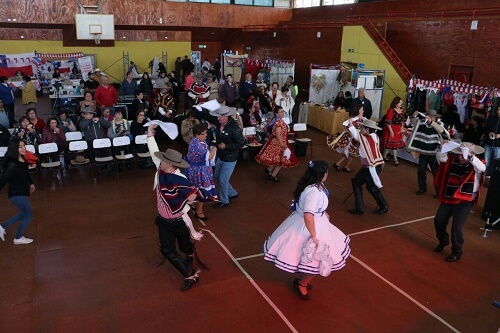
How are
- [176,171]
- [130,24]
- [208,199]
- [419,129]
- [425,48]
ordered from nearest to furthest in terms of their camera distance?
[176,171] < [208,199] < [419,129] < [425,48] < [130,24]

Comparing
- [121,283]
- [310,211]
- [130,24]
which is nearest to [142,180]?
[121,283]

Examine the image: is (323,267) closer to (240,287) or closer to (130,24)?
(240,287)

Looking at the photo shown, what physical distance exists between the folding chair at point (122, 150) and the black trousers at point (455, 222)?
632 cm

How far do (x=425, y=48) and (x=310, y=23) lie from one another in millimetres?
7762

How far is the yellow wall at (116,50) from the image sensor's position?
2097 centimetres

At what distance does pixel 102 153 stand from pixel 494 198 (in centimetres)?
782

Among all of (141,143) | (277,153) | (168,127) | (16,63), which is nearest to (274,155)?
(277,153)

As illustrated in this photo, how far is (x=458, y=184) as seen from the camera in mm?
6039

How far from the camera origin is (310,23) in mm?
22344

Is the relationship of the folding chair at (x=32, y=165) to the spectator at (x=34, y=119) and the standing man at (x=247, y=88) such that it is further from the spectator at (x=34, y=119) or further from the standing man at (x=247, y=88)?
the standing man at (x=247, y=88)

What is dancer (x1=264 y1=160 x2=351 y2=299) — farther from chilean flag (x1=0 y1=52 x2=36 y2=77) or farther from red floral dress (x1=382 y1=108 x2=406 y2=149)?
chilean flag (x1=0 y1=52 x2=36 y2=77)

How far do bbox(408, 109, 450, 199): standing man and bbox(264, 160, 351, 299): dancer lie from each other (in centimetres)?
461

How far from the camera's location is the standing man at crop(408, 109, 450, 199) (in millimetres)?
8773

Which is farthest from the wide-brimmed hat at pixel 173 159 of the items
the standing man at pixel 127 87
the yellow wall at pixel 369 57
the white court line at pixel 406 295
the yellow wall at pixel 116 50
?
the yellow wall at pixel 116 50
